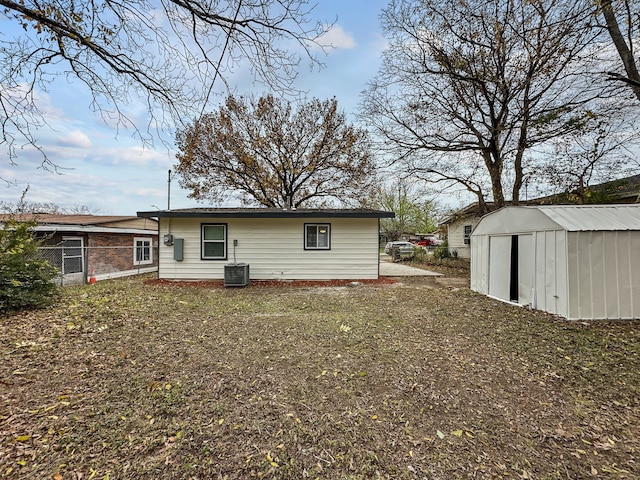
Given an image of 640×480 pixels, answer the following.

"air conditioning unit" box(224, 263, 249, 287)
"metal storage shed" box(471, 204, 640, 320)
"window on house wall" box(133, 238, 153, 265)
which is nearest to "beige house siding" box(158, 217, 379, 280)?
"air conditioning unit" box(224, 263, 249, 287)

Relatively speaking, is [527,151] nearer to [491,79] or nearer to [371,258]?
[491,79]

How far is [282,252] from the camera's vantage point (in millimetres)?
9953

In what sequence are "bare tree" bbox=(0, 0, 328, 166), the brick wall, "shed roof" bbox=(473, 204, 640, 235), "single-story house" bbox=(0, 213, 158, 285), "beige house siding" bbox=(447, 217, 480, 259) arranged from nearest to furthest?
"bare tree" bbox=(0, 0, 328, 166) < "shed roof" bbox=(473, 204, 640, 235) < "single-story house" bbox=(0, 213, 158, 285) < the brick wall < "beige house siding" bbox=(447, 217, 480, 259)

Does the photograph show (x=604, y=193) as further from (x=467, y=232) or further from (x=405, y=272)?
(x=467, y=232)

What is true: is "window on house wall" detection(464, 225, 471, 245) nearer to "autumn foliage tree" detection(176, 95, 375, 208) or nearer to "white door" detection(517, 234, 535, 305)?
"autumn foliage tree" detection(176, 95, 375, 208)

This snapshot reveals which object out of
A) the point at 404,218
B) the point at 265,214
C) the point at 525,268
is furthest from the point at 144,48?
the point at 404,218

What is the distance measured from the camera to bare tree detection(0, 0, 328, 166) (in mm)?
3240

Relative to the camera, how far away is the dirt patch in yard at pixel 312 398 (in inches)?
77.4

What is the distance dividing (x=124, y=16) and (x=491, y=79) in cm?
970

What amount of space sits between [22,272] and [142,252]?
10.5 meters

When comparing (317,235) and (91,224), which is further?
(91,224)

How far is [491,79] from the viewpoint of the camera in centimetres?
911

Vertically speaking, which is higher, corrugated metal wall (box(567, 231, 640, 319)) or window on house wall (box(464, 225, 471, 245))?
window on house wall (box(464, 225, 471, 245))

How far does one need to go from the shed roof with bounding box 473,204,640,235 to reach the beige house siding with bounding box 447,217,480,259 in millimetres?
11840
